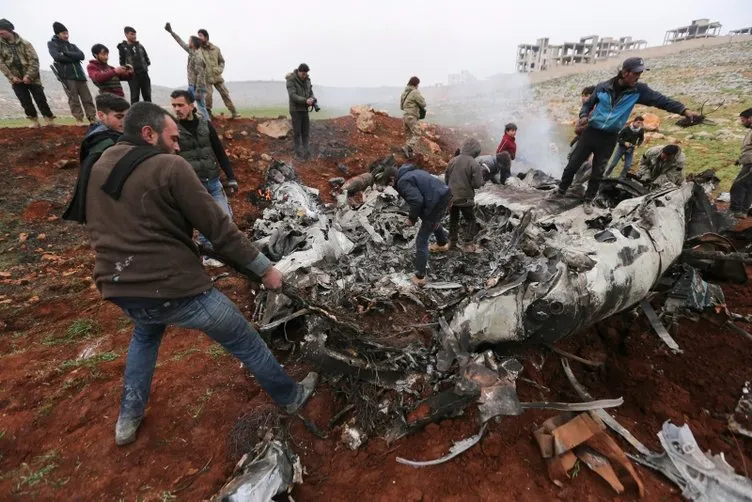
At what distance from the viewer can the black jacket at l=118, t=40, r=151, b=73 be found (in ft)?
24.0

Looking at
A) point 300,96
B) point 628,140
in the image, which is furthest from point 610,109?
point 300,96

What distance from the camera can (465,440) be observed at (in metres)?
2.31

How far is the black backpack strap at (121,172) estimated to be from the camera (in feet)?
5.69

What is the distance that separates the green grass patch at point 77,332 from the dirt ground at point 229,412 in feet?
0.06

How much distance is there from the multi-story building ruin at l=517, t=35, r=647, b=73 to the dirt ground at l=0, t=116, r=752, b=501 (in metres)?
46.4

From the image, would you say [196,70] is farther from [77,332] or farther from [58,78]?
[77,332]

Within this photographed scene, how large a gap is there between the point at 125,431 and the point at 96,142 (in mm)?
1963

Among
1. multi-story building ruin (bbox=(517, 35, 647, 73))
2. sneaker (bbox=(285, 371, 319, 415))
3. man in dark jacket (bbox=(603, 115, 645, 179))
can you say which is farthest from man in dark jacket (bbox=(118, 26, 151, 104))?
multi-story building ruin (bbox=(517, 35, 647, 73))

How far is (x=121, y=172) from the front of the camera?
1.74 m

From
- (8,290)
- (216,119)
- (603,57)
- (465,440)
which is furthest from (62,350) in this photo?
(603,57)

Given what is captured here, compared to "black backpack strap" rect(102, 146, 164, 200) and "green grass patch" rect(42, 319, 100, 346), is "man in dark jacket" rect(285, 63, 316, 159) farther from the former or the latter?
"black backpack strap" rect(102, 146, 164, 200)

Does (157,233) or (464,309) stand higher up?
(157,233)

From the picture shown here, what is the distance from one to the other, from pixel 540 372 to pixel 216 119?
10.9 metres

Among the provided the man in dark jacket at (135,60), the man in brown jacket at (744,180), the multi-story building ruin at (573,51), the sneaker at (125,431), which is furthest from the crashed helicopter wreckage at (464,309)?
the multi-story building ruin at (573,51)
